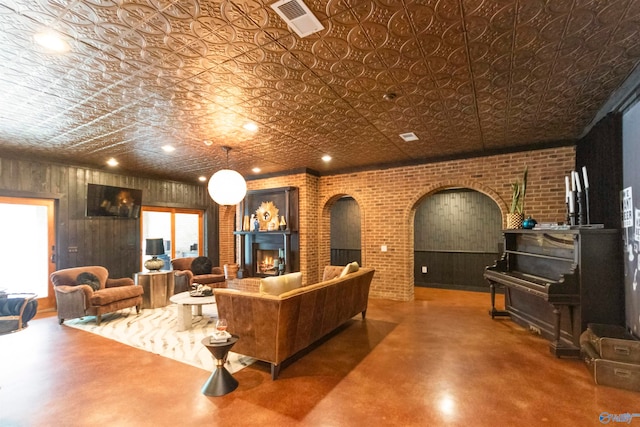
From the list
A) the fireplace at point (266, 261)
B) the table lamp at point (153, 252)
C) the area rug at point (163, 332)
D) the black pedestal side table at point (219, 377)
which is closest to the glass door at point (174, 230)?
the table lamp at point (153, 252)

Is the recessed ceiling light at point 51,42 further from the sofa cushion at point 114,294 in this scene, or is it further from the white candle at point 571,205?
the white candle at point 571,205

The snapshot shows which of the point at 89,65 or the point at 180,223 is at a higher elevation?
the point at 89,65

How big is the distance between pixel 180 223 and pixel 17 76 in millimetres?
5465

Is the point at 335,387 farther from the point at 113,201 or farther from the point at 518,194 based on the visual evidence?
the point at 113,201

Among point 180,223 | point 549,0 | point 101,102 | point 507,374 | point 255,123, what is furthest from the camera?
point 180,223

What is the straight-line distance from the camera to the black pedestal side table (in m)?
2.64

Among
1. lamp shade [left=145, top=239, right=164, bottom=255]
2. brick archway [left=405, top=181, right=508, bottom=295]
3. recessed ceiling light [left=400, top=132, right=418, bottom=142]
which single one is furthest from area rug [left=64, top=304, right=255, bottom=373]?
brick archway [left=405, top=181, right=508, bottom=295]

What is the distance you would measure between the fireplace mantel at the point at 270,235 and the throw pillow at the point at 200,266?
80cm

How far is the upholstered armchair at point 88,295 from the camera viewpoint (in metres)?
4.61

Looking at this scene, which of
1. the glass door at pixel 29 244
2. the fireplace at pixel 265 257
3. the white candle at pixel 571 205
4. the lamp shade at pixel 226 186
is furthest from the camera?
the fireplace at pixel 265 257

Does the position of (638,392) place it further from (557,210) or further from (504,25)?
(504,25)

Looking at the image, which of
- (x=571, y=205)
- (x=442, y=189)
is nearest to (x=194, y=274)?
(x=442, y=189)

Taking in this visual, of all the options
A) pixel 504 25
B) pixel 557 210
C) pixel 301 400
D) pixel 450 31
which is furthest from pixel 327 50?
pixel 557 210

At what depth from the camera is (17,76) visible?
8.76ft
